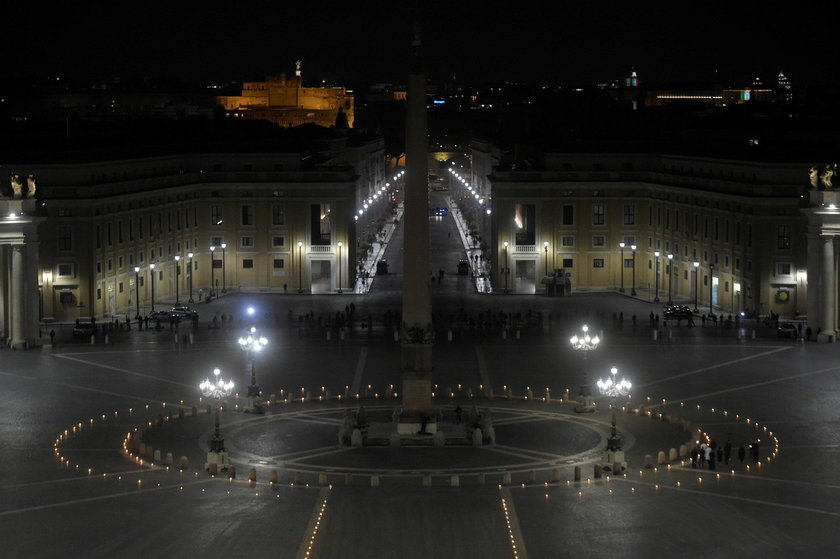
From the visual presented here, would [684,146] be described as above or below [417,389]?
above

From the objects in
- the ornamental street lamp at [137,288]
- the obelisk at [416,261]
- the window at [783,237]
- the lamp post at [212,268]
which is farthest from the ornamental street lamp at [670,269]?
the obelisk at [416,261]

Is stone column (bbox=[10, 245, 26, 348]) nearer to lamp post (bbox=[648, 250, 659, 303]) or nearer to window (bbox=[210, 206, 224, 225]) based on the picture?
window (bbox=[210, 206, 224, 225])

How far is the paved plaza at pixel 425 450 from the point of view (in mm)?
39062

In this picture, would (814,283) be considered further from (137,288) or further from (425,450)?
(137,288)

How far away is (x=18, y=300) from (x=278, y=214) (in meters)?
28.1

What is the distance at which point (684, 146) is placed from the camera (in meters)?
101

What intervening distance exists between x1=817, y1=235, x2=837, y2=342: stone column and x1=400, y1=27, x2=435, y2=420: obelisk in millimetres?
28477

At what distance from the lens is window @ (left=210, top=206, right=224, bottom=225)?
9962 centimetres

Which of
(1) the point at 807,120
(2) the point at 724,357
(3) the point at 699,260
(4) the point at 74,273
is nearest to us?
(2) the point at 724,357

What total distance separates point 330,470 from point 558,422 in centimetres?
1001

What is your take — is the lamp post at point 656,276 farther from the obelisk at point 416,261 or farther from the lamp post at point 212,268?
the obelisk at point 416,261

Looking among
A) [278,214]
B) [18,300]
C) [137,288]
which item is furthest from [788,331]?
[278,214]

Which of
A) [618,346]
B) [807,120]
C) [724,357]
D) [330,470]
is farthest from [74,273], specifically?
[807,120]

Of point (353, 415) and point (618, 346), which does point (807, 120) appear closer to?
point (618, 346)
